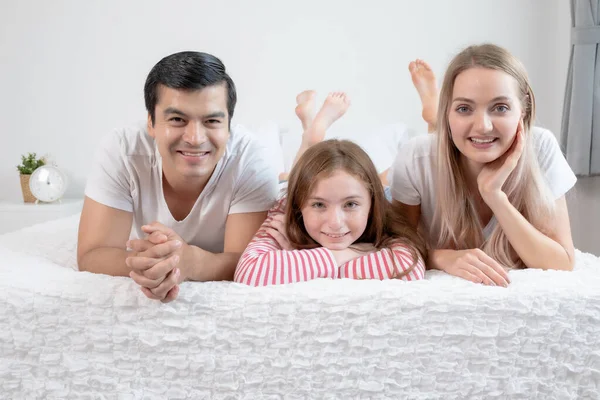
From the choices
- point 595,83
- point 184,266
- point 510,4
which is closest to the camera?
point 184,266

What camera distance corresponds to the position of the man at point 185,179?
1424 mm

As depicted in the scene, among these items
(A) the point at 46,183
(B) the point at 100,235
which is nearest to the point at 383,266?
(B) the point at 100,235

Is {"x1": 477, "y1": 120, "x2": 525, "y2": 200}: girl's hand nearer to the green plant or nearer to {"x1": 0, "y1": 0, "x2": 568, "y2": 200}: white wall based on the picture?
{"x1": 0, "y1": 0, "x2": 568, "y2": 200}: white wall

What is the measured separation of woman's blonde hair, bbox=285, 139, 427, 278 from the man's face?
0.21m

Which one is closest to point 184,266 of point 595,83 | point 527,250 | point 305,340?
point 305,340

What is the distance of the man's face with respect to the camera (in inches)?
56.0

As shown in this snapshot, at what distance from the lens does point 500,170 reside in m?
1.45

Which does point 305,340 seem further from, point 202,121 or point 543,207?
point 543,207

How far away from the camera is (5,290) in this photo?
1182 millimetres

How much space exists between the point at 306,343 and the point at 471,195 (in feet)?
2.37

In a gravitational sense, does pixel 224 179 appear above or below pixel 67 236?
above

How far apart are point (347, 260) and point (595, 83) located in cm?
167

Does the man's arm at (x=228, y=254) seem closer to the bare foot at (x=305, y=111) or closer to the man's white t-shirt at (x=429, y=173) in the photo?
the man's white t-shirt at (x=429, y=173)

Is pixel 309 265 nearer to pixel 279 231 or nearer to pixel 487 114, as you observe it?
pixel 279 231
